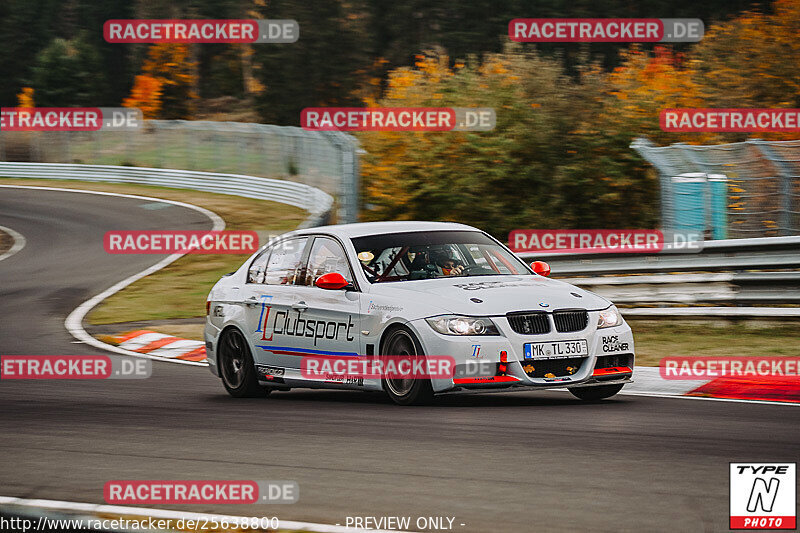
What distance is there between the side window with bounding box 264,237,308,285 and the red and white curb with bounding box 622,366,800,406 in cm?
304

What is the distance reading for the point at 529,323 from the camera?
9.55m

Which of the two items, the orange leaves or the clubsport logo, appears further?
the orange leaves

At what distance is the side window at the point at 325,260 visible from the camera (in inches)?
423

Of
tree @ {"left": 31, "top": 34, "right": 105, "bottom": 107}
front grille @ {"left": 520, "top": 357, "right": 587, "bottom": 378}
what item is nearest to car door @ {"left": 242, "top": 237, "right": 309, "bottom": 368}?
front grille @ {"left": 520, "top": 357, "right": 587, "bottom": 378}

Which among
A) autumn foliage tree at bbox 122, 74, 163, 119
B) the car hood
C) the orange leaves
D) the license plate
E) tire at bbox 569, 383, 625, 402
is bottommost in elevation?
tire at bbox 569, 383, 625, 402

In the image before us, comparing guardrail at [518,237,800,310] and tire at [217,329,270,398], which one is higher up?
guardrail at [518,237,800,310]

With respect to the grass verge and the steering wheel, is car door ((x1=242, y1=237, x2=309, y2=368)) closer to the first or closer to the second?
the steering wheel

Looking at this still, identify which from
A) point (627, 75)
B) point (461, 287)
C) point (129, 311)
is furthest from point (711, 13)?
point (461, 287)

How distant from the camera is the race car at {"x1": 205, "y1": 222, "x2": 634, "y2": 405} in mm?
9477

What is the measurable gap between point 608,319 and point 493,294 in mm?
926

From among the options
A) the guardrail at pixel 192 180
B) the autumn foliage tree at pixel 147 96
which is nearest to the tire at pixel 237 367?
the guardrail at pixel 192 180

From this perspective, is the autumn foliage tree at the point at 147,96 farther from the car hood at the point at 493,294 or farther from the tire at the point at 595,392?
the tire at the point at 595,392

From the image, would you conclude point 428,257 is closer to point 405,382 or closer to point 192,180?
point 405,382

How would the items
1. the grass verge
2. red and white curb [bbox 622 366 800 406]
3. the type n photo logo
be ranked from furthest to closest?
1. the grass verge
2. red and white curb [bbox 622 366 800 406]
3. the type n photo logo
